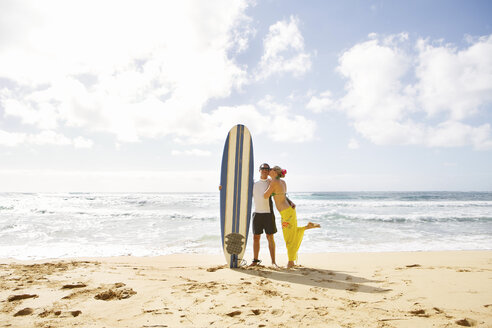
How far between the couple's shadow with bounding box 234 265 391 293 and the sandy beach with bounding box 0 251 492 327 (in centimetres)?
1

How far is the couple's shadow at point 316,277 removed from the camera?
10.4 ft

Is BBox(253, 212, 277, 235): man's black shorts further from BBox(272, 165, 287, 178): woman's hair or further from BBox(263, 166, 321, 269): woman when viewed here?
BBox(272, 165, 287, 178): woman's hair

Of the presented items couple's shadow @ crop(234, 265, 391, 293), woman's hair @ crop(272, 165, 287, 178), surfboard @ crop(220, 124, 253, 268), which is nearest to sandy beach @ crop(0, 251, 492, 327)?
couple's shadow @ crop(234, 265, 391, 293)

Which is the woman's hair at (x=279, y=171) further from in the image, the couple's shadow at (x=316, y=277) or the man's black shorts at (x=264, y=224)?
the couple's shadow at (x=316, y=277)

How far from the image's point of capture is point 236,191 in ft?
A: 15.5

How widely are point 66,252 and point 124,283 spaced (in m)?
3.39

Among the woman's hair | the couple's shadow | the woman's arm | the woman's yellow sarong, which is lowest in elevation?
the couple's shadow

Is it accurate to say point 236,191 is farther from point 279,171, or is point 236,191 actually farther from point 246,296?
point 246,296

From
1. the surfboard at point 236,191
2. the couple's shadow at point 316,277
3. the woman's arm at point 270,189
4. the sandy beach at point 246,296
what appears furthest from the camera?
the surfboard at point 236,191

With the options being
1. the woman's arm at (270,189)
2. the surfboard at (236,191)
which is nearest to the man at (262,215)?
the woman's arm at (270,189)

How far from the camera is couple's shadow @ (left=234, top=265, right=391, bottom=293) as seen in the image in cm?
316

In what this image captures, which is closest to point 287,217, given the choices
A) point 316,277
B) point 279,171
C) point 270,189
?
point 270,189

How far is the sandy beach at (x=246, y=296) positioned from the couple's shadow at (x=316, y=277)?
12 mm

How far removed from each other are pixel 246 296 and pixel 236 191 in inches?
85.3
